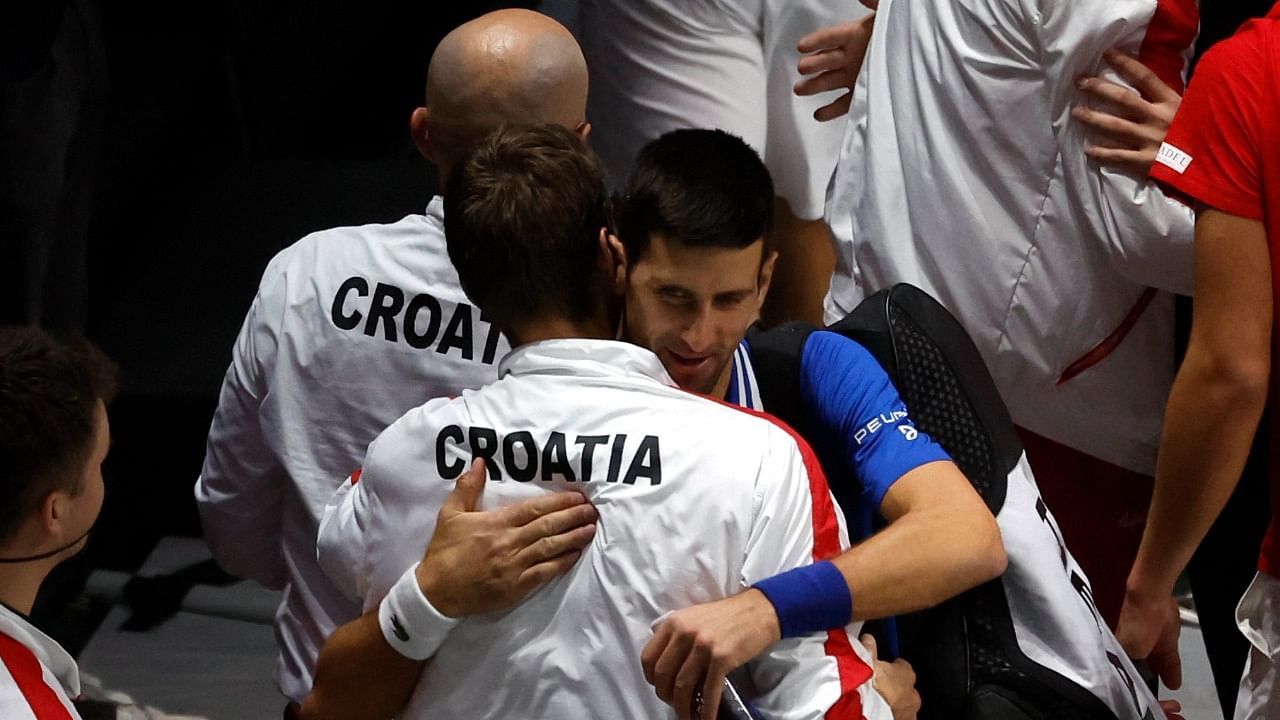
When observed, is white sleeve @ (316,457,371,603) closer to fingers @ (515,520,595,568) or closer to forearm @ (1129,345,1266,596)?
fingers @ (515,520,595,568)

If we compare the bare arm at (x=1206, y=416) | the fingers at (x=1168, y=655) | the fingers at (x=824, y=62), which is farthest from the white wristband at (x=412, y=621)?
the fingers at (x=824, y=62)

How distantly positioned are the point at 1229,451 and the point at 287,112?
3136 mm

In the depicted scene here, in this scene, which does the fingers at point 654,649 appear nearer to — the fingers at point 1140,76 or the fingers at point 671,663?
the fingers at point 671,663

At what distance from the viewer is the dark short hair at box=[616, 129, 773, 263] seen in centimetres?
179

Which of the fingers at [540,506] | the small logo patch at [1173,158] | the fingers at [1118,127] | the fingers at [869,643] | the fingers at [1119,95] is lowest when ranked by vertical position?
the fingers at [869,643]

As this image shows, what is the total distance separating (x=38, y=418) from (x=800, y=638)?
0.76 metres

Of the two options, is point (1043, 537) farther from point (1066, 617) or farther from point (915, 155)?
point (915, 155)

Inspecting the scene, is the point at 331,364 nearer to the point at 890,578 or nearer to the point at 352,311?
the point at 352,311

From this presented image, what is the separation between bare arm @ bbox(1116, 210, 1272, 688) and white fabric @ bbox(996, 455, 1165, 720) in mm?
403

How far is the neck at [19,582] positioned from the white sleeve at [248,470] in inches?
17.3

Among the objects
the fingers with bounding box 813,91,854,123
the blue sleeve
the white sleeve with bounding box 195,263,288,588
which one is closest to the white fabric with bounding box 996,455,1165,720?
the blue sleeve

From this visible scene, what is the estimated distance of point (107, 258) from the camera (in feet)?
14.5

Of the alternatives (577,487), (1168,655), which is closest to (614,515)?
(577,487)

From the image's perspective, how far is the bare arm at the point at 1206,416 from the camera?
1.99m
